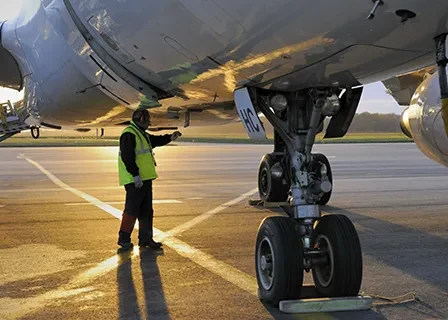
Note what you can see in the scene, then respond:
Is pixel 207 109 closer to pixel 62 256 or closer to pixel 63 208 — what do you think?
pixel 62 256

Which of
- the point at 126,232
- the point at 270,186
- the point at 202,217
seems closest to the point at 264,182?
the point at 270,186

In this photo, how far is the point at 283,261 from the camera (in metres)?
4.64

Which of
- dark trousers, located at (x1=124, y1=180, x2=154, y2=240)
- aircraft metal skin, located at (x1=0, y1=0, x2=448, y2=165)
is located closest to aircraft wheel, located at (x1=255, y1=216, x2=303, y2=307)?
aircraft metal skin, located at (x1=0, y1=0, x2=448, y2=165)

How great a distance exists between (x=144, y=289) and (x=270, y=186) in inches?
227

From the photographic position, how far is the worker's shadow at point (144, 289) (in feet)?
15.2

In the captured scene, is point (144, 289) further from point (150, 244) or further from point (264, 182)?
point (264, 182)

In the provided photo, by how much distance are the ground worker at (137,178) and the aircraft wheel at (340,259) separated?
274 cm

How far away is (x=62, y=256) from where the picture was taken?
22.2 ft

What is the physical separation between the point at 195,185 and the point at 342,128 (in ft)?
32.9

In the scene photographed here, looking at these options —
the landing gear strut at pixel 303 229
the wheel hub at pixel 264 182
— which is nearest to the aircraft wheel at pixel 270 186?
the wheel hub at pixel 264 182

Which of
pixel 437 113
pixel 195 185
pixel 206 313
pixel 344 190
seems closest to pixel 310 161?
pixel 437 113

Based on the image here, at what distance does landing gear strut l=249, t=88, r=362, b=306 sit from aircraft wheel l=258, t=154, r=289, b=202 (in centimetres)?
533

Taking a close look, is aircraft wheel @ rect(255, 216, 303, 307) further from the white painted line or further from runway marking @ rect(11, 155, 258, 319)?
the white painted line

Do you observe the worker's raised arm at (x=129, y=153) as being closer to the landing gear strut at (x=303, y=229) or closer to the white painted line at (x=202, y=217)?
the white painted line at (x=202, y=217)
